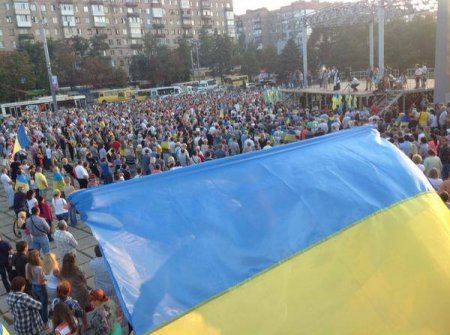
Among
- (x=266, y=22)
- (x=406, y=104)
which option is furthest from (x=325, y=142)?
(x=266, y=22)

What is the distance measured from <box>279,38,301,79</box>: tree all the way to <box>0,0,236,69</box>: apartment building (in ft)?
109

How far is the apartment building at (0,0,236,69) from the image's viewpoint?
232ft

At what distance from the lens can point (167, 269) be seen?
280 cm

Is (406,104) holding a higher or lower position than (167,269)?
lower

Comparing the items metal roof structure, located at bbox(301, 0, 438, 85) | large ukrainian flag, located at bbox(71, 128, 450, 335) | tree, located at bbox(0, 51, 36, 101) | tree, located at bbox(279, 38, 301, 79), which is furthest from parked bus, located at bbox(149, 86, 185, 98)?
large ukrainian flag, located at bbox(71, 128, 450, 335)

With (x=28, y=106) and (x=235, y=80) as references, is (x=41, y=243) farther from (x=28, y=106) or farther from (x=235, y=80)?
(x=235, y=80)

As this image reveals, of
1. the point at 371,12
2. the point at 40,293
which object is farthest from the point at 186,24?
the point at 40,293

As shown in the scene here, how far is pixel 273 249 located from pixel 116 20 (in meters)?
88.6

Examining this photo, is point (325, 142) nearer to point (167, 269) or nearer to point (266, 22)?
point (167, 269)

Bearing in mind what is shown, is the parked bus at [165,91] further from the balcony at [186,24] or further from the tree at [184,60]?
the balcony at [186,24]

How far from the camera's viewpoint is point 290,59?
6381cm

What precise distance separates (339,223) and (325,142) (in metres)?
1.11

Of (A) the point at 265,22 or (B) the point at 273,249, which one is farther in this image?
(A) the point at 265,22

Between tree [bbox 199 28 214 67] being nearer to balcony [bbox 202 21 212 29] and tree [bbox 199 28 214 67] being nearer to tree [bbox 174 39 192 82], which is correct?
tree [bbox 174 39 192 82]
